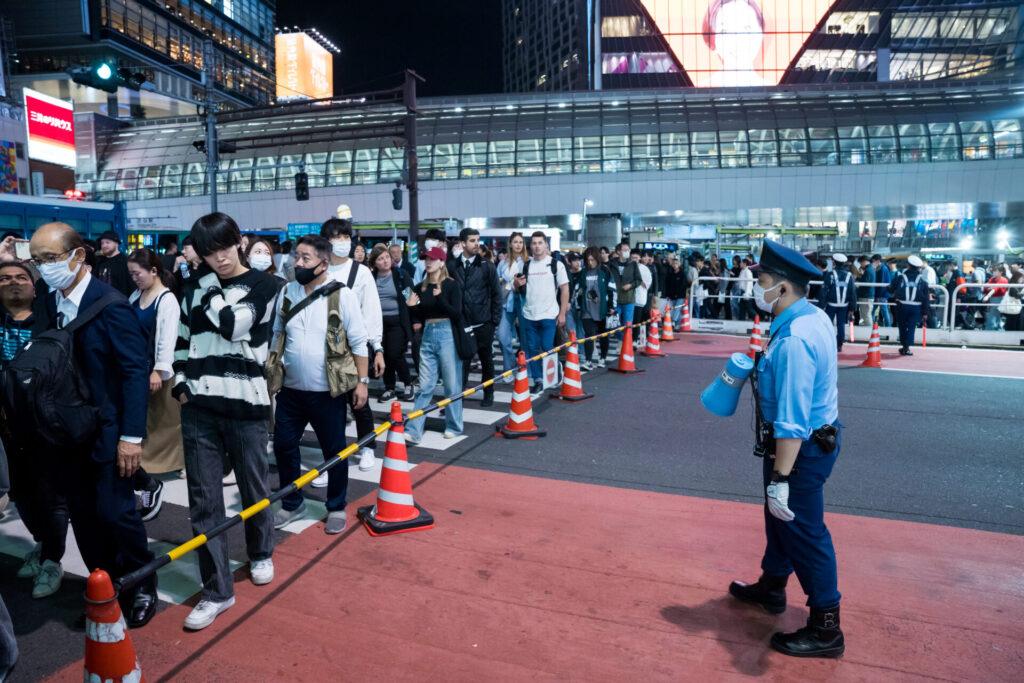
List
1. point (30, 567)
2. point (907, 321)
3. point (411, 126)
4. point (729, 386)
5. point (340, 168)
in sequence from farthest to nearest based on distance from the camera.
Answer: point (340, 168) → point (411, 126) → point (907, 321) → point (30, 567) → point (729, 386)

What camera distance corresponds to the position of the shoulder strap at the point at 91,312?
3.31m

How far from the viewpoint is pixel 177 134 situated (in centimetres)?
5322

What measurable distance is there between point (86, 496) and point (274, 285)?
1.45 meters

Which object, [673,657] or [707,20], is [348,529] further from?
[707,20]

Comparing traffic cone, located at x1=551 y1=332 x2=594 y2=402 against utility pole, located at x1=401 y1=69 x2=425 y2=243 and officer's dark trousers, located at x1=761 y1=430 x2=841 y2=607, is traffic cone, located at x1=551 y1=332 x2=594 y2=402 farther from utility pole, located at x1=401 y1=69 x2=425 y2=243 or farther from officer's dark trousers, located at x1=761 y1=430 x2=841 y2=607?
utility pole, located at x1=401 y1=69 x2=425 y2=243

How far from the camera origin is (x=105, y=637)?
7.89 ft

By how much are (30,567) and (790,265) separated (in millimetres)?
4841

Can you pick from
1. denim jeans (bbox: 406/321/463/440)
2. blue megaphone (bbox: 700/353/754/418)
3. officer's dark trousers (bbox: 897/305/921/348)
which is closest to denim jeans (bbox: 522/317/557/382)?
denim jeans (bbox: 406/321/463/440)

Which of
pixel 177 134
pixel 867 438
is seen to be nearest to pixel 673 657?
pixel 867 438

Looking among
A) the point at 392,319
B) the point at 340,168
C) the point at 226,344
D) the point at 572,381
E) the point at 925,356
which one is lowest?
the point at 925,356

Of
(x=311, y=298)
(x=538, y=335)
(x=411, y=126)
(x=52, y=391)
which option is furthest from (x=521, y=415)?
(x=411, y=126)

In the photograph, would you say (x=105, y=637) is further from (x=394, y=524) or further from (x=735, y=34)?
(x=735, y=34)

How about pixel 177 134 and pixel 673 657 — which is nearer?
pixel 673 657

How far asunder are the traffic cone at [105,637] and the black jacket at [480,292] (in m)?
5.91
